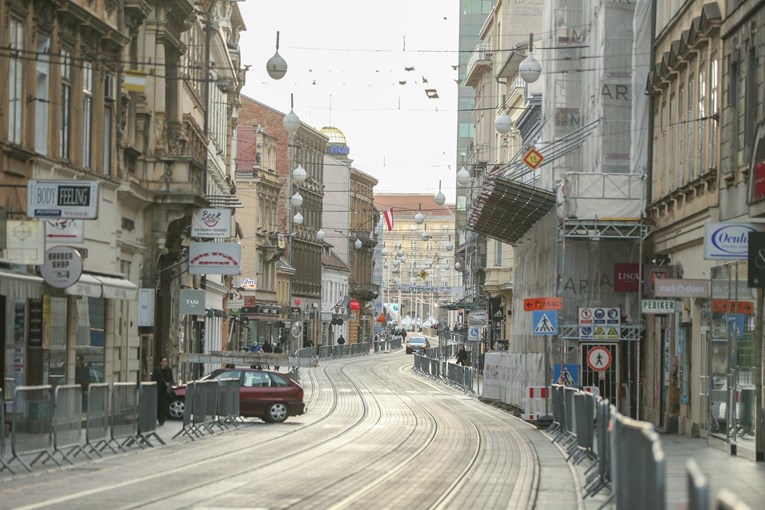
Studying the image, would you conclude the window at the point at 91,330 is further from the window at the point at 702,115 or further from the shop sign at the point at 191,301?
the window at the point at 702,115

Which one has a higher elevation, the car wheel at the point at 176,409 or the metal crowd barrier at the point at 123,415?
the metal crowd barrier at the point at 123,415

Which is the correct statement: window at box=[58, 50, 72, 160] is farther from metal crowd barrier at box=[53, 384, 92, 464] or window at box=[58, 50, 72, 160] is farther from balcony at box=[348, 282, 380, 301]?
balcony at box=[348, 282, 380, 301]

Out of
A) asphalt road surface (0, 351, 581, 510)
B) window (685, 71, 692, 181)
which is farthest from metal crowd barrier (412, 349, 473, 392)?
window (685, 71, 692, 181)

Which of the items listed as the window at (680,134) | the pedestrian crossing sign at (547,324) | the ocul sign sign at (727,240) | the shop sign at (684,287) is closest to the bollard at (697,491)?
the ocul sign sign at (727,240)

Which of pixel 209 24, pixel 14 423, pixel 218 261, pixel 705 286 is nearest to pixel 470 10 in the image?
pixel 209 24

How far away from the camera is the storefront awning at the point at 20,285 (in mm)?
24641

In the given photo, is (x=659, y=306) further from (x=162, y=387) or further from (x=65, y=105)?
(x=65, y=105)

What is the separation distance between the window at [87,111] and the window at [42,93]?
10.1 feet

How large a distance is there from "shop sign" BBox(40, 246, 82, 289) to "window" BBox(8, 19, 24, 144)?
2214 millimetres

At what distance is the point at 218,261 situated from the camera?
139ft

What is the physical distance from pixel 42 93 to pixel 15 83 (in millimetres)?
2016

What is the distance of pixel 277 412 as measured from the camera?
123 ft

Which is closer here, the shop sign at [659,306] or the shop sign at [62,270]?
the shop sign at [62,270]

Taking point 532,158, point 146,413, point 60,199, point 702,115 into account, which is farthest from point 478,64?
point 60,199
